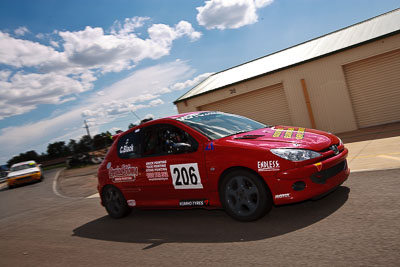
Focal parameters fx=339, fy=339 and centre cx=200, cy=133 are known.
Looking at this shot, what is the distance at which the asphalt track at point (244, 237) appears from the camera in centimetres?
319

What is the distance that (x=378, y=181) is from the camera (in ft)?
17.1

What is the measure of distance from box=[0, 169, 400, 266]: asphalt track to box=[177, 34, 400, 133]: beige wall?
867cm

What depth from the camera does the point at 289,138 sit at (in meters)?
4.47

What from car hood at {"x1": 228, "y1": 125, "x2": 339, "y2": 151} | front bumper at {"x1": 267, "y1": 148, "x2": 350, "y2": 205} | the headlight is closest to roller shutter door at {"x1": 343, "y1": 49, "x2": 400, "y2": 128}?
car hood at {"x1": 228, "y1": 125, "x2": 339, "y2": 151}

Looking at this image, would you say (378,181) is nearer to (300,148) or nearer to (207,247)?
(300,148)

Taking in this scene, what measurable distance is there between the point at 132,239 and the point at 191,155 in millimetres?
1497

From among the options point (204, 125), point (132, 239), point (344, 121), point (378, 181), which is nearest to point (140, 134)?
point (204, 125)

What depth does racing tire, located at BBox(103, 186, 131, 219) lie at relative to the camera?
20.4 ft

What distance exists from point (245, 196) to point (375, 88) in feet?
37.0

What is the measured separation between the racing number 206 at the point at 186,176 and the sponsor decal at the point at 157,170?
15 cm

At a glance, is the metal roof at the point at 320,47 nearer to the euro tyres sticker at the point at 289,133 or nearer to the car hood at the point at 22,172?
the car hood at the point at 22,172

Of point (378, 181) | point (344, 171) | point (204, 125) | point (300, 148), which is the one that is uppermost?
point (204, 125)

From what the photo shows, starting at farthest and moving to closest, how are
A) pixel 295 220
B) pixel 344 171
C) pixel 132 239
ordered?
pixel 132 239, pixel 344 171, pixel 295 220

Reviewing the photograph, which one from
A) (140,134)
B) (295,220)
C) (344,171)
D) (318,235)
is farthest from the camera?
(140,134)
